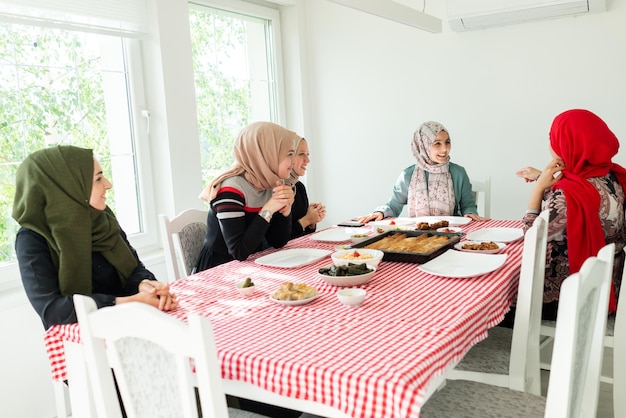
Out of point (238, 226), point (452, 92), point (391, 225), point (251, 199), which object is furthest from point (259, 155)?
point (452, 92)

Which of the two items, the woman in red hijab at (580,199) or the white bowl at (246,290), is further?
the woman in red hijab at (580,199)

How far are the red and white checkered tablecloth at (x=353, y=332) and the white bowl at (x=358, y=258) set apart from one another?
0.16ft

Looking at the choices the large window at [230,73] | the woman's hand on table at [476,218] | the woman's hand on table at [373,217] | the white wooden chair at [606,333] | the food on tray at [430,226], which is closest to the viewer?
the white wooden chair at [606,333]

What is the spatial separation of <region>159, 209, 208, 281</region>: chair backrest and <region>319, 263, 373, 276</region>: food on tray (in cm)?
87

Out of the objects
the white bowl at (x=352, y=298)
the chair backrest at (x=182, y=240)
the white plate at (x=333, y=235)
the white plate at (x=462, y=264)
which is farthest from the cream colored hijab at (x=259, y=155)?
the white bowl at (x=352, y=298)

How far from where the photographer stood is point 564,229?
87.7 inches

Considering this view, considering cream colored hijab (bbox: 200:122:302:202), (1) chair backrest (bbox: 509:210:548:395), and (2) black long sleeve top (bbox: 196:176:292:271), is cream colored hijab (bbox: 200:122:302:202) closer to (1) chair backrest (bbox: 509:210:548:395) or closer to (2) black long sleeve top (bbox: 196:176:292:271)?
(2) black long sleeve top (bbox: 196:176:292:271)

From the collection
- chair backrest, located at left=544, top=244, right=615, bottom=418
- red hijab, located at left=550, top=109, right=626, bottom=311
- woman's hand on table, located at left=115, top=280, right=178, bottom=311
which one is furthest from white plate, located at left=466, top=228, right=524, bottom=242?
woman's hand on table, located at left=115, top=280, right=178, bottom=311

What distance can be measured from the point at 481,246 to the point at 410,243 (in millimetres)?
274

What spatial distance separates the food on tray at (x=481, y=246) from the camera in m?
2.17

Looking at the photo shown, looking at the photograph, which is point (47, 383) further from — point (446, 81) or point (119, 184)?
point (446, 81)

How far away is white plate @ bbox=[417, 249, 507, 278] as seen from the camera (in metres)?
1.87

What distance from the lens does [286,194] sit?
7.80ft

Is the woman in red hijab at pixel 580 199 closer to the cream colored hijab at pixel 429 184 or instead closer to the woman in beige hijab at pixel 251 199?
the cream colored hijab at pixel 429 184
